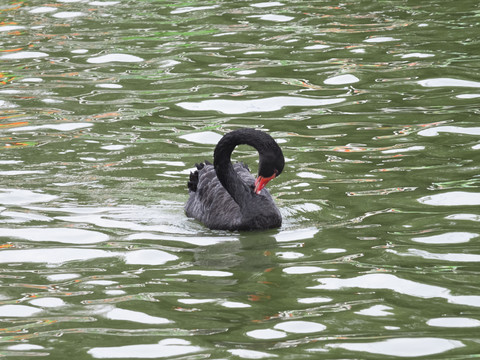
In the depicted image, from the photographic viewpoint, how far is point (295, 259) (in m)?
7.00

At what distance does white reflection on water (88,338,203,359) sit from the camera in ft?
17.4

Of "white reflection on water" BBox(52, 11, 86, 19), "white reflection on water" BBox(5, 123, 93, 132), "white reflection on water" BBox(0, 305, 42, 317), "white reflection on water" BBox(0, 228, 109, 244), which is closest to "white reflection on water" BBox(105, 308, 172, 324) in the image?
"white reflection on water" BBox(0, 305, 42, 317)

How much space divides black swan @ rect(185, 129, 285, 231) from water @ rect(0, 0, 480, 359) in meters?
0.14

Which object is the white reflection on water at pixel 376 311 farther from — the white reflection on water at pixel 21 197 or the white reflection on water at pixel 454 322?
the white reflection on water at pixel 21 197

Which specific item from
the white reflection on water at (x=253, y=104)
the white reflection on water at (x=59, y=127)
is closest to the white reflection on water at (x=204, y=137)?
the white reflection on water at (x=253, y=104)

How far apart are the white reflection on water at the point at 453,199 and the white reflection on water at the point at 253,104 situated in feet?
11.9

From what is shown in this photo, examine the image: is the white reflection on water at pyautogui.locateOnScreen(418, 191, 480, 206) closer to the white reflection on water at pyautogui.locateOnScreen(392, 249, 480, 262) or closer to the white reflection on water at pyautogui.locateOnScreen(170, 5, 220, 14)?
the white reflection on water at pyautogui.locateOnScreen(392, 249, 480, 262)

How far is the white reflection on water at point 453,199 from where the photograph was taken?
321 inches

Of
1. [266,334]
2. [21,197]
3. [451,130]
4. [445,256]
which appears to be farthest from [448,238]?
[21,197]

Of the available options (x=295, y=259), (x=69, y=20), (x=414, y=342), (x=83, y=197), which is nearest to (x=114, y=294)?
(x=295, y=259)

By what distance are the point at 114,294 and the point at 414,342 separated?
6.45 feet

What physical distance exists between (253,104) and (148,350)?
688cm

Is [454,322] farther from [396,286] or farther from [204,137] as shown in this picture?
[204,137]

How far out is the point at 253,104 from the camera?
12.0 meters
